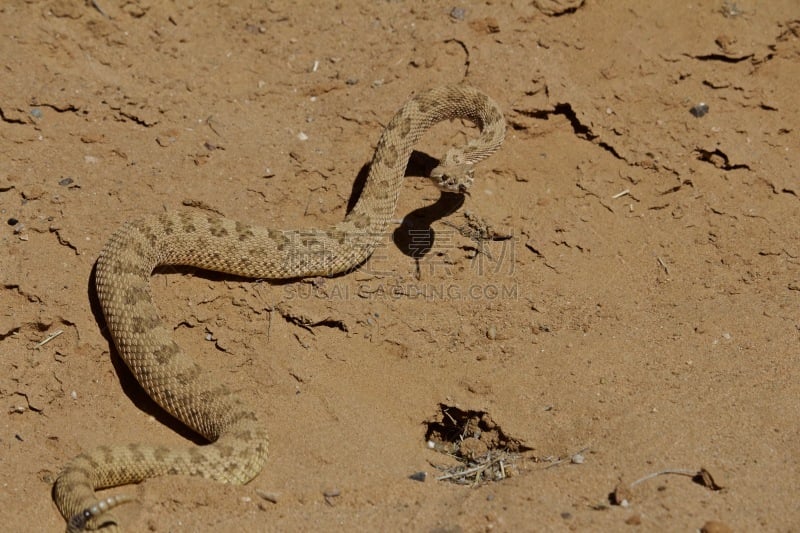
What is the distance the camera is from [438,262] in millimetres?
8430

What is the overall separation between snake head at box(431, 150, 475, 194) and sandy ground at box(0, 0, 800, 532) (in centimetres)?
70

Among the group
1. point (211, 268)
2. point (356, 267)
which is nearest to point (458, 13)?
point (356, 267)

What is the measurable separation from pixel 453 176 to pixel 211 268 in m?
2.75

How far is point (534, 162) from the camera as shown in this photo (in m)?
9.28

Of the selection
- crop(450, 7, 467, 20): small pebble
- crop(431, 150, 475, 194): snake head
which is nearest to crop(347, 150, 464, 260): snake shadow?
crop(431, 150, 475, 194): snake head

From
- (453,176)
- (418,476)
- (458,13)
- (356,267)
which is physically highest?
(458,13)

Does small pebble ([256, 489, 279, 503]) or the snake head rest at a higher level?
the snake head

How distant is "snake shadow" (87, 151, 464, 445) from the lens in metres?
7.22

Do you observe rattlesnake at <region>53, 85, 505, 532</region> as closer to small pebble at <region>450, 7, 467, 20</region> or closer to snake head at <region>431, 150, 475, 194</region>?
snake head at <region>431, 150, 475, 194</region>

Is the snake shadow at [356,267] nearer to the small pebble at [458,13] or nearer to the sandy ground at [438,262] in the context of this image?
the sandy ground at [438,262]

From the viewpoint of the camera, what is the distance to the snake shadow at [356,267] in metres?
7.22

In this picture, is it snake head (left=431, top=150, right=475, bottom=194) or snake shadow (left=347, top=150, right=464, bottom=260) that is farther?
snake shadow (left=347, top=150, right=464, bottom=260)

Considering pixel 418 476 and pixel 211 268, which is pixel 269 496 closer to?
pixel 418 476

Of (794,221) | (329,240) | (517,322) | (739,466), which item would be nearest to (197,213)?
(329,240)
